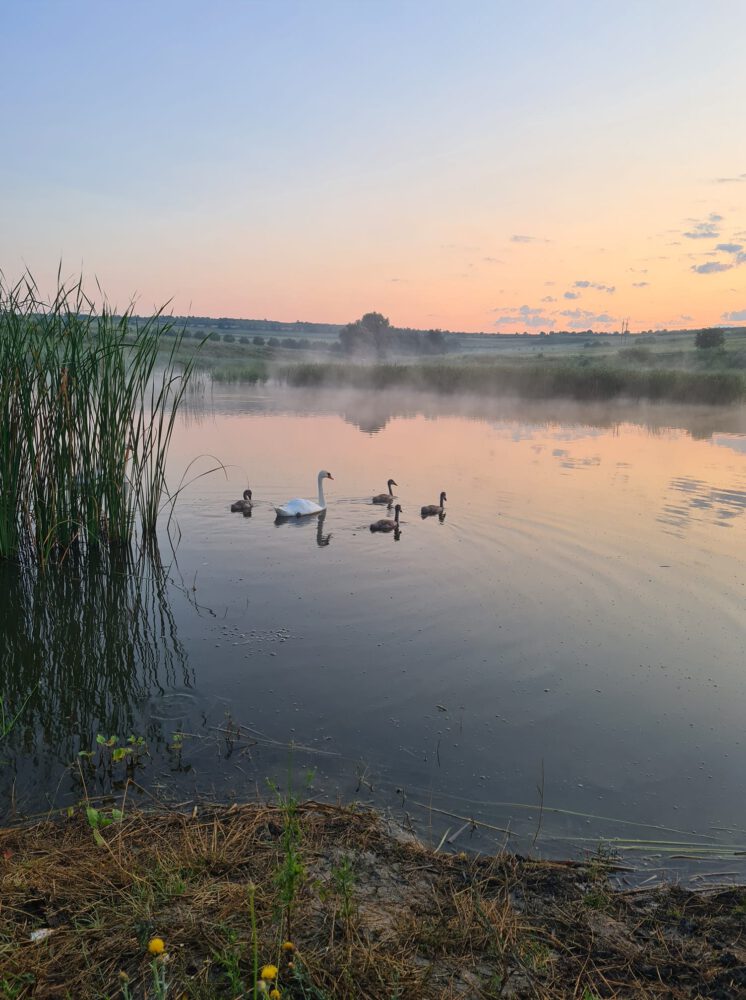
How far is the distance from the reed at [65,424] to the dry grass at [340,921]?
5261 millimetres

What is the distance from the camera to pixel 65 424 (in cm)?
796

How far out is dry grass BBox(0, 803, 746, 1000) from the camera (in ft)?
8.63

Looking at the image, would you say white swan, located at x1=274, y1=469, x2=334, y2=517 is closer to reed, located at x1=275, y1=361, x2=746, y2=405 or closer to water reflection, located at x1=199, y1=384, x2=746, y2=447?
water reflection, located at x1=199, y1=384, x2=746, y2=447

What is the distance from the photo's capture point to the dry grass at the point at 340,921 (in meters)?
2.63

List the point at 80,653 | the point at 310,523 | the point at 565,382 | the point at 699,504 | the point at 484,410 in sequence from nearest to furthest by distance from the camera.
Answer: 1. the point at 80,653
2. the point at 310,523
3. the point at 699,504
4. the point at 484,410
5. the point at 565,382

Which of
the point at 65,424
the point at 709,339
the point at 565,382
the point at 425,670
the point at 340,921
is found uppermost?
the point at 709,339

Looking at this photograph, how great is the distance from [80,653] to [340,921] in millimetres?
4455

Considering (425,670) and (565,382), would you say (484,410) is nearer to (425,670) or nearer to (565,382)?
(565,382)

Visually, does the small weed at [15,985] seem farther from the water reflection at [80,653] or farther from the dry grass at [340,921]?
the water reflection at [80,653]

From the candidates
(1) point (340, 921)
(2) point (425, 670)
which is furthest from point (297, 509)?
(1) point (340, 921)

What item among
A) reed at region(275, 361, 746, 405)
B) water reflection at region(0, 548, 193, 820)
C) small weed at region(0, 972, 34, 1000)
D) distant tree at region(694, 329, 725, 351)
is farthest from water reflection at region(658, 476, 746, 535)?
distant tree at region(694, 329, 725, 351)

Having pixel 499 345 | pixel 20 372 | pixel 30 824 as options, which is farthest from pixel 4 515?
pixel 499 345

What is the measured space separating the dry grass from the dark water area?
1.74 ft

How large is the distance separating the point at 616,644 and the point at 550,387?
3255 cm
